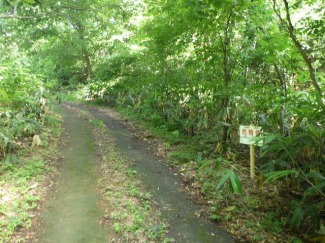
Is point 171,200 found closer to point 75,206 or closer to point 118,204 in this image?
point 118,204

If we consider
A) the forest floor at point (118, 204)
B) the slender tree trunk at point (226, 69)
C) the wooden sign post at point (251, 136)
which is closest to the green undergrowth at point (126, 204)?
the forest floor at point (118, 204)

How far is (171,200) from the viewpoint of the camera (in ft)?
14.0

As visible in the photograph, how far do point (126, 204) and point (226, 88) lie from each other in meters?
3.16

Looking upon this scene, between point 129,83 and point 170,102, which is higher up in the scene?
point 129,83

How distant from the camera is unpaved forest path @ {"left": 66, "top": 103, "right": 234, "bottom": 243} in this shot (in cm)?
340

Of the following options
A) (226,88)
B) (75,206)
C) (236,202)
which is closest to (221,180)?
(236,202)

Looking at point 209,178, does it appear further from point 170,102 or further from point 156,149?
point 170,102

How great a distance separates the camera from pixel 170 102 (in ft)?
27.3

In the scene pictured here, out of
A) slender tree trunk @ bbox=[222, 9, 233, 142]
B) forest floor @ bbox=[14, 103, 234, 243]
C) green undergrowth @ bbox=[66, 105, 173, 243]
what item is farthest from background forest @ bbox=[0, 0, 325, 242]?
green undergrowth @ bbox=[66, 105, 173, 243]

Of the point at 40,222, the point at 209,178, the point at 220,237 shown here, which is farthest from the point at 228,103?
the point at 40,222

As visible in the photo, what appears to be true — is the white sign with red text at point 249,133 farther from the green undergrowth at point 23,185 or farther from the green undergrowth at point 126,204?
the green undergrowth at point 23,185

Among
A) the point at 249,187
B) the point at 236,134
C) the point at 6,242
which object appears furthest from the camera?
the point at 236,134

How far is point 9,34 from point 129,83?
16.2 ft

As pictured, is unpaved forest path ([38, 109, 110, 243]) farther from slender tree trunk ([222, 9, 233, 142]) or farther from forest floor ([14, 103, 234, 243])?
slender tree trunk ([222, 9, 233, 142])
